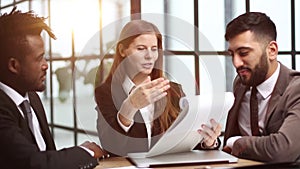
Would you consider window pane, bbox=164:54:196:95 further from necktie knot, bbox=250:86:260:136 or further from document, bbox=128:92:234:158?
necktie knot, bbox=250:86:260:136

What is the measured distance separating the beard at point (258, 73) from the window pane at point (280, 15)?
0.18 feet

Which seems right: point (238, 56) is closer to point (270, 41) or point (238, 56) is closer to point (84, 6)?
point (270, 41)

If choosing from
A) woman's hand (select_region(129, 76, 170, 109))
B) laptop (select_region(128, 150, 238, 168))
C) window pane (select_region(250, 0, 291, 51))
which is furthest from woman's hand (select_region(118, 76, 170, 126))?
window pane (select_region(250, 0, 291, 51))

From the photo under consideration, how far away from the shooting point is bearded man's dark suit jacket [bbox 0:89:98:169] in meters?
0.99

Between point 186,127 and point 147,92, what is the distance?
0.44 ft

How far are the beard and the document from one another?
13 centimetres

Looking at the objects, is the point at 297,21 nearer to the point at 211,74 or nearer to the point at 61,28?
the point at 211,74

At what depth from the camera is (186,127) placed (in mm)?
1122

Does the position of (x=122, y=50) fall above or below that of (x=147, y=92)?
above

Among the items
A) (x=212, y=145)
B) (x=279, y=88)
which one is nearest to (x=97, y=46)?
(x=212, y=145)

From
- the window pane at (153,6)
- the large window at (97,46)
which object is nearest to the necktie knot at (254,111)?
the large window at (97,46)

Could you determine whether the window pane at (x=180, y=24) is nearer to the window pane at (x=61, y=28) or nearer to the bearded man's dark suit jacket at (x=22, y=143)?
the window pane at (x=61, y=28)

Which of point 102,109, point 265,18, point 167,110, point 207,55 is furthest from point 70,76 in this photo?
point 265,18

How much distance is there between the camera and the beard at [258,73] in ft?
3.97
